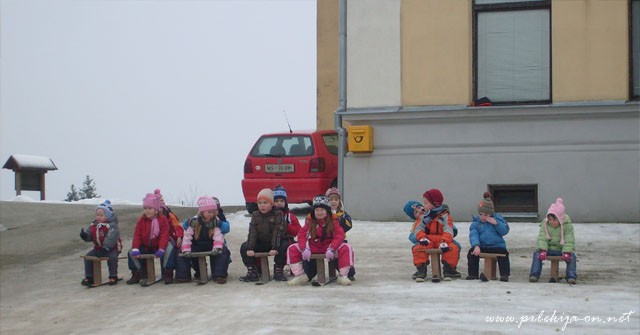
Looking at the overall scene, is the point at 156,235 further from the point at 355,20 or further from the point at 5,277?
the point at 355,20

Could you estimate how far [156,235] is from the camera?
1239 cm

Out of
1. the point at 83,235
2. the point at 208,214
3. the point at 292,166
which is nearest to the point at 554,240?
the point at 208,214

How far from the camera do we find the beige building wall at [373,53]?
1717 centimetres

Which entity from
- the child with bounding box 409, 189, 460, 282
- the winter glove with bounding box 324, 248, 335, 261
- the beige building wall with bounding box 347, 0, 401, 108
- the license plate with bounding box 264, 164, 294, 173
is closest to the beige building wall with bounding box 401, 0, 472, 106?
the beige building wall with bounding box 347, 0, 401, 108

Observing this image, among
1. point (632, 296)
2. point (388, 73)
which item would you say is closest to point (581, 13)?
point (388, 73)

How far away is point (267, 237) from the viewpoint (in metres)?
12.0

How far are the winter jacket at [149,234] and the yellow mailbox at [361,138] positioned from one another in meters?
5.52

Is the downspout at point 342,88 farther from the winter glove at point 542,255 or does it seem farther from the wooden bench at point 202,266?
the winter glove at point 542,255

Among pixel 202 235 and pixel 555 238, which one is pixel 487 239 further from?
pixel 202 235

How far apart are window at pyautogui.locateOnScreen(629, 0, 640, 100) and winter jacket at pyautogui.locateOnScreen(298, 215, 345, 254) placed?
23.6 feet

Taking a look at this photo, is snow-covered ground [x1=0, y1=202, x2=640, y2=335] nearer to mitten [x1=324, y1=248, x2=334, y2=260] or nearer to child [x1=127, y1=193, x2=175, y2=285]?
child [x1=127, y1=193, x2=175, y2=285]

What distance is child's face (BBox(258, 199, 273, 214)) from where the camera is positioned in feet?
39.2

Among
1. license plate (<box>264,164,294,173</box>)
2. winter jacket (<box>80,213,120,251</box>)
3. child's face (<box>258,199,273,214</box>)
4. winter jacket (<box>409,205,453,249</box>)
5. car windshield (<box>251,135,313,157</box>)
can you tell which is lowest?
winter jacket (<box>80,213,120,251</box>)

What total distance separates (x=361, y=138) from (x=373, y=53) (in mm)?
1610
